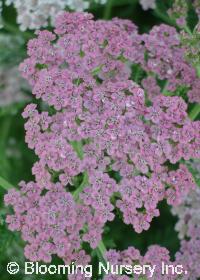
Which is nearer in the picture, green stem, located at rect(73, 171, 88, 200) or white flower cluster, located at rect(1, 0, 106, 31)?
green stem, located at rect(73, 171, 88, 200)

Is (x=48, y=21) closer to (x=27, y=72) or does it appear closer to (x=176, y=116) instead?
(x=27, y=72)

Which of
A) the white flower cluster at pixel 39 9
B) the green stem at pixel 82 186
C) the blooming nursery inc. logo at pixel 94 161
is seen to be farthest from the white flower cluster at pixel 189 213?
the white flower cluster at pixel 39 9

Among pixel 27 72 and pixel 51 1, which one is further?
pixel 51 1

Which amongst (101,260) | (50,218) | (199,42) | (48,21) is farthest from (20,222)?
(48,21)

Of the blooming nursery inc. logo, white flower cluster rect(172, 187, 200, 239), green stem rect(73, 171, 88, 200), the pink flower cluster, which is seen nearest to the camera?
the blooming nursery inc. logo

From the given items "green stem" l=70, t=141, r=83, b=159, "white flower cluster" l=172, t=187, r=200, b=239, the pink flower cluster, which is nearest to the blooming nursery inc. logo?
"green stem" l=70, t=141, r=83, b=159

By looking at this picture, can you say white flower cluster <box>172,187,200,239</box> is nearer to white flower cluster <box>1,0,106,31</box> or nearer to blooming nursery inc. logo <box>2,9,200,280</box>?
blooming nursery inc. logo <box>2,9,200,280</box>

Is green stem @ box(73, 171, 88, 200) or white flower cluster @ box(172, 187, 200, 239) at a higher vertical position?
white flower cluster @ box(172, 187, 200, 239)

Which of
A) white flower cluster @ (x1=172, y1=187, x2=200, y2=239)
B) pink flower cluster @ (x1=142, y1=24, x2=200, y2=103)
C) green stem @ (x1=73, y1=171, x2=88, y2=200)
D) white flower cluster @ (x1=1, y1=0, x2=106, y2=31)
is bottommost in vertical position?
green stem @ (x1=73, y1=171, x2=88, y2=200)

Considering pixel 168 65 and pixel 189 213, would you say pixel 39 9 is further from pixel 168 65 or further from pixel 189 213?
pixel 189 213
